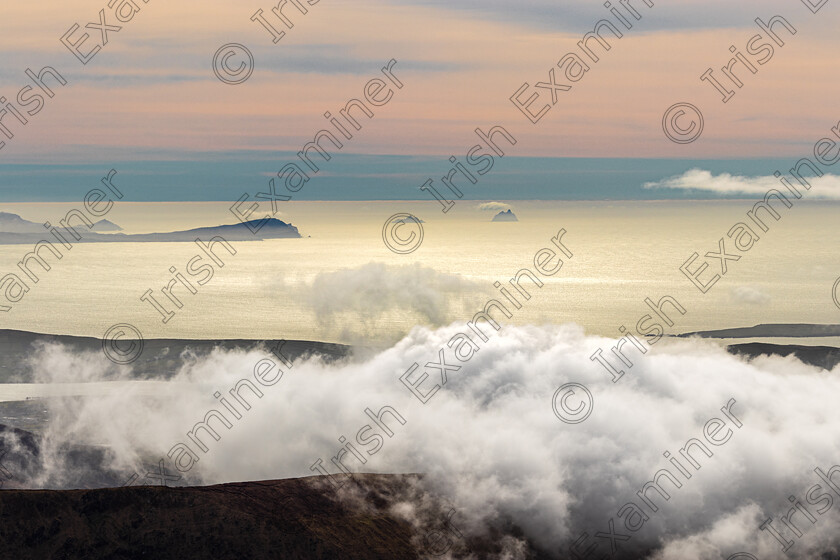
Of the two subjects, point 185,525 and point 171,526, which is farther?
point 185,525

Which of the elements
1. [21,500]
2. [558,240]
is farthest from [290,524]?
[558,240]

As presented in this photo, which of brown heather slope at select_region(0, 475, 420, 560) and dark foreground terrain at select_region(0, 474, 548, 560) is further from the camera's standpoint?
dark foreground terrain at select_region(0, 474, 548, 560)

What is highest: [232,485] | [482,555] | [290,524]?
[232,485]

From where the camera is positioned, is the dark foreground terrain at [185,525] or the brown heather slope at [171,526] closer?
the brown heather slope at [171,526]

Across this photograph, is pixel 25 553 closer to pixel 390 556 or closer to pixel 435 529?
pixel 390 556

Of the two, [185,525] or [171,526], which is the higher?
[171,526]

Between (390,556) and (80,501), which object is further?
(390,556)

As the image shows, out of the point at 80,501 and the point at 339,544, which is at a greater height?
the point at 80,501

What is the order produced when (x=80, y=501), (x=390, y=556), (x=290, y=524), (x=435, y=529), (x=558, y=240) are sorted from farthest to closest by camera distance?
(x=435, y=529) < (x=390, y=556) < (x=290, y=524) < (x=80, y=501) < (x=558, y=240)
